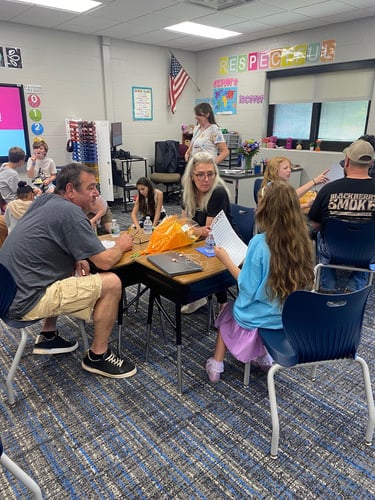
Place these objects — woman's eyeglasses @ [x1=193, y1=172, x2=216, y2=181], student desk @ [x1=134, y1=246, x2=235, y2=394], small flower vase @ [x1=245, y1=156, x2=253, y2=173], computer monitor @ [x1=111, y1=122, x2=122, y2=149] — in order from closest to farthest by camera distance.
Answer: student desk @ [x1=134, y1=246, x2=235, y2=394], woman's eyeglasses @ [x1=193, y1=172, x2=216, y2=181], small flower vase @ [x1=245, y1=156, x2=253, y2=173], computer monitor @ [x1=111, y1=122, x2=122, y2=149]

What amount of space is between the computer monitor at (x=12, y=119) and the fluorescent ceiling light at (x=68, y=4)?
1.34 meters

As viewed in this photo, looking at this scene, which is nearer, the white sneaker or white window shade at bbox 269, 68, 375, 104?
the white sneaker

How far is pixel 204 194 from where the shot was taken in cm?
264

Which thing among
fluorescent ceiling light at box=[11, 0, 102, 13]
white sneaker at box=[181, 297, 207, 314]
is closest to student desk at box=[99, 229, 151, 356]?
white sneaker at box=[181, 297, 207, 314]

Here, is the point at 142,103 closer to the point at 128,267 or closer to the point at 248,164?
the point at 248,164

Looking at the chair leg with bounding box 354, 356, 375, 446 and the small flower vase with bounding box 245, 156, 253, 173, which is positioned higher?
the small flower vase with bounding box 245, 156, 253, 173

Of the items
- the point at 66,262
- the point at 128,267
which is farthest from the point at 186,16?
the point at 66,262

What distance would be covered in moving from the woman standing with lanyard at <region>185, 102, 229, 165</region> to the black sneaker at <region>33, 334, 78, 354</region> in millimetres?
2513

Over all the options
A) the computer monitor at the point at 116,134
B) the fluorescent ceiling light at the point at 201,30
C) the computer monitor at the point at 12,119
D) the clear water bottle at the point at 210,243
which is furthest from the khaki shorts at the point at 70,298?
the computer monitor at the point at 116,134

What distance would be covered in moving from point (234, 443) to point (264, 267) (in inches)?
32.3

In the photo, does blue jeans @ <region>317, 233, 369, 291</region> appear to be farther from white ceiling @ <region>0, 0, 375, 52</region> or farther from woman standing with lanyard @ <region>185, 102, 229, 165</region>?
white ceiling @ <region>0, 0, 375, 52</region>

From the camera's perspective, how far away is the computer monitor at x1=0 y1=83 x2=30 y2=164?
5.19 m

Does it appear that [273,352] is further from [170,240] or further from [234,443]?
[170,240]

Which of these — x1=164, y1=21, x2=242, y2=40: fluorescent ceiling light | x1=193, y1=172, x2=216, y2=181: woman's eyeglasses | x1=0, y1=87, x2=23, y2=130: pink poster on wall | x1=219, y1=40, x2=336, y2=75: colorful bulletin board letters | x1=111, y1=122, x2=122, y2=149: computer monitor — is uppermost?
x1=164, y1=21, x2=242, y2=40: fluorescent ceiling light
